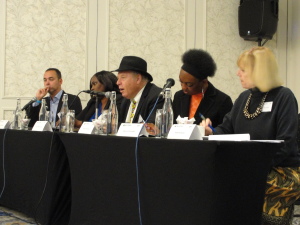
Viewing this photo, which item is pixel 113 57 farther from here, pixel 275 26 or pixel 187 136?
pixel 187 136

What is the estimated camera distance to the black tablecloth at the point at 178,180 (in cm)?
184

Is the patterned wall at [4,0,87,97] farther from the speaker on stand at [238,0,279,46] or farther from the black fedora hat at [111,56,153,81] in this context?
the black fedora hat at [111,56,153,81]

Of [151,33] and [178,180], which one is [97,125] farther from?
[151,33]

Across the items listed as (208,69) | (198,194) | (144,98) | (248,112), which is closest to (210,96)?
(208,69)

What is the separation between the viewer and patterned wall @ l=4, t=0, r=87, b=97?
214 inches

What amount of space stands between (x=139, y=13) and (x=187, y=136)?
4.14 m

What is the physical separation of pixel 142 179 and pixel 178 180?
0.82 ft

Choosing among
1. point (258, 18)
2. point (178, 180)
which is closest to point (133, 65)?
point (178, 180)

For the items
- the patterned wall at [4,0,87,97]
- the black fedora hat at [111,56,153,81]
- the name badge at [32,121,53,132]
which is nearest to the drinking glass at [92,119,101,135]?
the name badge at [32,121,53,132]

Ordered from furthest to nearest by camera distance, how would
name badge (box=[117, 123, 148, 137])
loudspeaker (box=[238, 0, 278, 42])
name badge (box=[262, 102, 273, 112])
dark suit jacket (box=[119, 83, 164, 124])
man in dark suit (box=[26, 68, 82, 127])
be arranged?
loudspeaker (box=[238, 0, 278, 42]) < man in dark suit (box=[26, 68, 82, 127]) < dark suit jacket (box=[119, 83, 164, 124]) < name badge (box=[262, 102, 273, 112]) < name badge (box=[117, 123, 148, 137])

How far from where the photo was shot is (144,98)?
11.3 feet

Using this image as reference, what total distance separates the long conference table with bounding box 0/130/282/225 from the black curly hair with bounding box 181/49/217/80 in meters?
1.24

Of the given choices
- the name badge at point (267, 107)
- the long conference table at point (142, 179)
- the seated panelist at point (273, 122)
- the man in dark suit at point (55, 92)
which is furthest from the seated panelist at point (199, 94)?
the man in dark suit at point (55, 92)

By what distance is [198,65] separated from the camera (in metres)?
3.63
